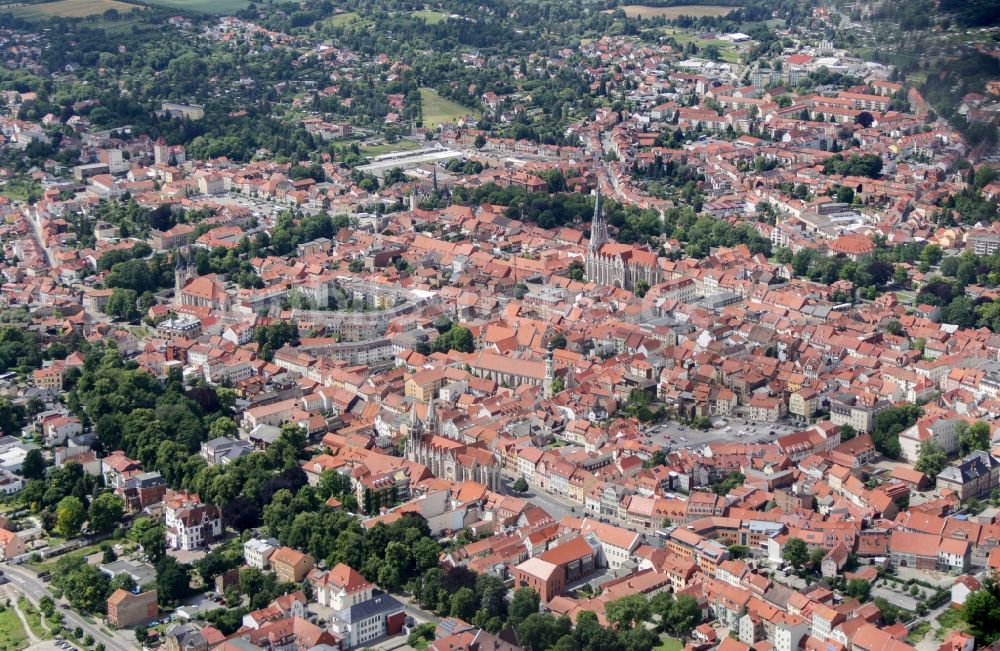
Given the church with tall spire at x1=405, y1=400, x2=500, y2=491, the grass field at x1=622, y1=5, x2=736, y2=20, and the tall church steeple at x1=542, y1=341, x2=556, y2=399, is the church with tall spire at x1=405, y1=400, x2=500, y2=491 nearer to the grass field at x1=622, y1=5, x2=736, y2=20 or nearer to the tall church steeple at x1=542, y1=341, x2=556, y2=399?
the tall church steeple at x1=542, y1=341, x2=556, y2=399

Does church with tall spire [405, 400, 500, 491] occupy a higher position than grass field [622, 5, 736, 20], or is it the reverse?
church with tall spire [405, 400, 500, 491]

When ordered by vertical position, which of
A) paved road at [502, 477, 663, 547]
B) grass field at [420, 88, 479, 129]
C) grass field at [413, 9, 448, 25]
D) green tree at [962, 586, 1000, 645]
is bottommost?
grass field at [420, 88, 479, 129]

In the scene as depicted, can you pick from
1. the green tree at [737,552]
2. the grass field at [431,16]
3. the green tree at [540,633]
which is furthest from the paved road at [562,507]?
the grass field at [431,16]

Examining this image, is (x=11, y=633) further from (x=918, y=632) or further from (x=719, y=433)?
(x=719, y=433)

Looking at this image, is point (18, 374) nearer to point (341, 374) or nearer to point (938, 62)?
point (341, 374)

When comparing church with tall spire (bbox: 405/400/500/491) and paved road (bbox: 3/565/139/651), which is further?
church with tall spire (bbox: 405/400/500/491)

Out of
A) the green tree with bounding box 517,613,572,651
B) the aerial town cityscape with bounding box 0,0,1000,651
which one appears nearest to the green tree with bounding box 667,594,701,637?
the aerial town cityscape with bounding box 0,0,1000,651

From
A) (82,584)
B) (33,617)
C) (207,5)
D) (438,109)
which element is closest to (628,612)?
(82,584)

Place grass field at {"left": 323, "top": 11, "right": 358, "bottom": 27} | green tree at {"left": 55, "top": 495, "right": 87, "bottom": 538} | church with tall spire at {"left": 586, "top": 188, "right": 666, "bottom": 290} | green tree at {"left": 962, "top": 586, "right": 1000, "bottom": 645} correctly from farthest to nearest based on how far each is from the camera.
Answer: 1. grass field at {"left": 323, "top": 11, "right": 358, "bottom": 27}
2. church with tall spire at {"left": 586, "top": 188, "right": 666, "bottom": 290}
3. green tree at {"left": 55, "top": 495, "right": 87, "bottom": 538}
4. green tree at {"left": 962, "top": 586, "right": 1000, "bottom": 645}
